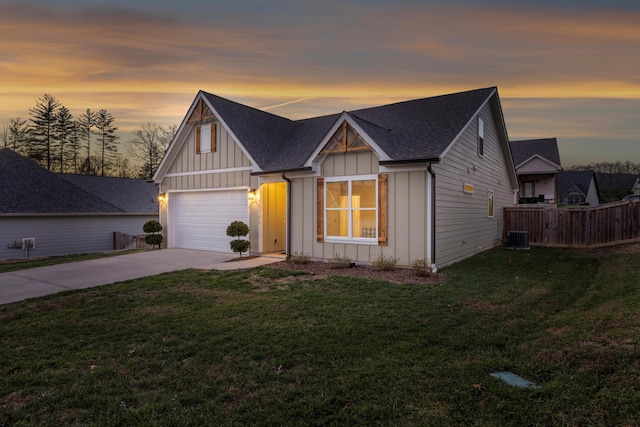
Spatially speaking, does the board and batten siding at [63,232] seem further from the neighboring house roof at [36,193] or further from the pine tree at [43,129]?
the pine tree at [43,129]

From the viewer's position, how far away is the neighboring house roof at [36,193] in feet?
58.9

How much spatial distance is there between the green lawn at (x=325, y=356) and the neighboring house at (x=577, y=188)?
145 feet

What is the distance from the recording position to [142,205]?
24.5 meters

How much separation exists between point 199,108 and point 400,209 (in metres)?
9.47

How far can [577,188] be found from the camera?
4341 centimetres

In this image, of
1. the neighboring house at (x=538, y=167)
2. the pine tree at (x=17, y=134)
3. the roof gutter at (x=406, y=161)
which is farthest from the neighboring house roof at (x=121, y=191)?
the neighboring house at (x=538, y=167)

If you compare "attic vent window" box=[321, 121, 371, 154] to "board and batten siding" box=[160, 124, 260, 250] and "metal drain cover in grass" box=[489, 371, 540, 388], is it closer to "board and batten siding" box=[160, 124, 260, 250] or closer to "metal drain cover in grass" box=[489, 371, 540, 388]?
"board and batten siding" box=[160, 124, 260, 250]

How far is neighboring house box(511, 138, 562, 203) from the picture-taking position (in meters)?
26.4

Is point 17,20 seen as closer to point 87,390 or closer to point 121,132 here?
point 87,390

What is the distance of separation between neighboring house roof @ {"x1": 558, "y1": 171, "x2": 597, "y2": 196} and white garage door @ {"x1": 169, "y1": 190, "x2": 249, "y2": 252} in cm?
4576

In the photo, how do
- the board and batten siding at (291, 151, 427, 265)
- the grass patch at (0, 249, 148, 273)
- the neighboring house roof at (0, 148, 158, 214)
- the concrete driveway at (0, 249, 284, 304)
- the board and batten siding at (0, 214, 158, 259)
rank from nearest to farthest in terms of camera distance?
the concrete driveway at (0, 249, 284, 304) → the board and batten siding at (291, 151, 427, 265) → the grass patch at (0, 249, 148, 273) → the board and batten siding at (0, 214, 158, 259) → the neighboring house roof at (0, 148, 158, 214)

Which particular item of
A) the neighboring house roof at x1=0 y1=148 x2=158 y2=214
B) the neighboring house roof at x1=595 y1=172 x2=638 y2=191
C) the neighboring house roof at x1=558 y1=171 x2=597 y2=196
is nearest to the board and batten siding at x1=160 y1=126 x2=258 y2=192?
the neighboring house roof at x1=0 y1=148 x2=158 y2=214

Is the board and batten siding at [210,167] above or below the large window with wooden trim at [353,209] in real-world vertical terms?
above

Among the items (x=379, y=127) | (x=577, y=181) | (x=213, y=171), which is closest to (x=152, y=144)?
(x=213, y=171)
